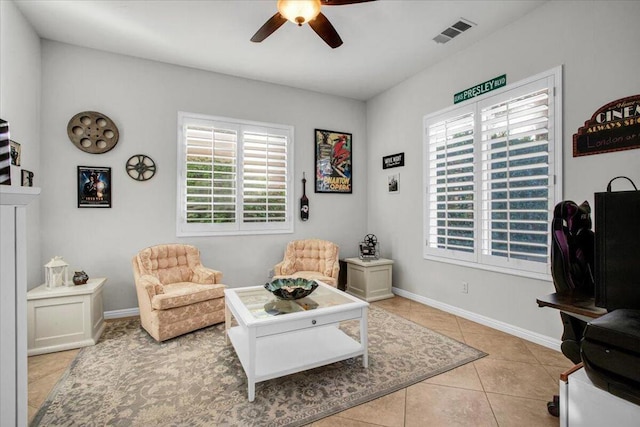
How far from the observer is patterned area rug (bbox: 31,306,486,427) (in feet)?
6.48

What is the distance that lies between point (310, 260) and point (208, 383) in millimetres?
2386

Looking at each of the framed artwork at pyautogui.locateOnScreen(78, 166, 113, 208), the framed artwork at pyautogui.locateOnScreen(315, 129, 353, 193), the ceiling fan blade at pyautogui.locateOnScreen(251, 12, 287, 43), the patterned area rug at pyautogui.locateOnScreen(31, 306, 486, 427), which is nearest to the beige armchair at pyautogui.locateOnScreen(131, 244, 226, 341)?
the patterned area rug at pyautogui.locateOnScreen(31, 306, 486, 427)

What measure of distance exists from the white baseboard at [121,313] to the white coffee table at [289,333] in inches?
70.0

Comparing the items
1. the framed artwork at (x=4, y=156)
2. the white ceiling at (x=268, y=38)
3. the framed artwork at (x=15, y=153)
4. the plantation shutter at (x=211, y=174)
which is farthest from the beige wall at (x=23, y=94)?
the framed artwork at (x=4, y=156)

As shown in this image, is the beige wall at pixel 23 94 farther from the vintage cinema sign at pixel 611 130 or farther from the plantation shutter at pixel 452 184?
the vintage cinema sign at pixel 611 130

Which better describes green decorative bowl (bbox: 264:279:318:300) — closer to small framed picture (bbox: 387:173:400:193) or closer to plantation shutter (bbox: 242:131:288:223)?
plantation shutter (bbox: 242:131:288:223)

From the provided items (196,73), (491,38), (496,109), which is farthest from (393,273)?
(196,73)

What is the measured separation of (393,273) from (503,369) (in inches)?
92.9

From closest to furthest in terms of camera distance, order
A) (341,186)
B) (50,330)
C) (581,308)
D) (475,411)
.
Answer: (581,308) → (475,411) → (50,330) → (341,186)

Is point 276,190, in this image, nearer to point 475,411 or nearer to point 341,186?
point 341,186

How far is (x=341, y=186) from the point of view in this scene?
530 centimetres

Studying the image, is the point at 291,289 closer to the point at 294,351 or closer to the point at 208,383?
the point at 294,351

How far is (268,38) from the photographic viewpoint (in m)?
3.49

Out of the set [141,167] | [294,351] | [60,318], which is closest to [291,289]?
[294,351]
